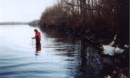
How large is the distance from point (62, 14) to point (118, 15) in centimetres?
4716

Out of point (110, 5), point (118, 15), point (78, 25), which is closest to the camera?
point (118, 15)

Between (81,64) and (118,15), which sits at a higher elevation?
(118,15)

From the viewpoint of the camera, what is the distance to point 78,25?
184ft

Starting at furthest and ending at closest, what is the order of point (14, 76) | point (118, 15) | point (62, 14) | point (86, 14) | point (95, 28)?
point (62, 14) → point (86, 14) → point (95, 28) → point (118, 15) → point (14, 76)

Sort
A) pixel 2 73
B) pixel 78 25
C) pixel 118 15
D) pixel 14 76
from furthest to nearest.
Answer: pixel 78 25
pixel 118 15
pixel 2 73
pixel 14 76

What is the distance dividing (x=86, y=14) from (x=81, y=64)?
31182 mm

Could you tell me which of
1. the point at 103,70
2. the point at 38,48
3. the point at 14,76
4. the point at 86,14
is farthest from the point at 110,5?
the point at 86,14

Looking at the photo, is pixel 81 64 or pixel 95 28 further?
pixel 95 28

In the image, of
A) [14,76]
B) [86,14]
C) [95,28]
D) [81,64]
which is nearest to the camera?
[14,76]

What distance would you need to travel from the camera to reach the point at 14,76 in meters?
Result: 16.2

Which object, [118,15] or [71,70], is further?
[118,15]

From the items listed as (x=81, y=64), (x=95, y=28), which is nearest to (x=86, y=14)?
(x=95, y=28)

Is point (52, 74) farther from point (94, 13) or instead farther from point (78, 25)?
point (78, 25)

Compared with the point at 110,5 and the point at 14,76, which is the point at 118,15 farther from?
the point at 14,76
